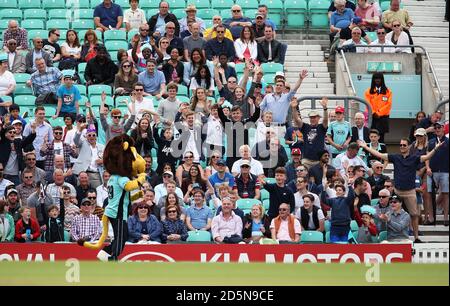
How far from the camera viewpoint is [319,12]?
24.4 metres

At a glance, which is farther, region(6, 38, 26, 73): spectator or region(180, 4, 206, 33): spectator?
region(180, 4, 206, 33): spectator

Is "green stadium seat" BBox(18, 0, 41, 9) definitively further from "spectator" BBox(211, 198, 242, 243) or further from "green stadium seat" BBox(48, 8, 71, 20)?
"spectator" BBox(211, 198, 242, 243)

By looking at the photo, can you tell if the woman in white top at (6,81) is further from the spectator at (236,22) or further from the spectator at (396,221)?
the spectator at (396,221)

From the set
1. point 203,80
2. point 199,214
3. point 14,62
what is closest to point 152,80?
point 203,80

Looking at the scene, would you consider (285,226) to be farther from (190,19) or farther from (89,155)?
(190,19)

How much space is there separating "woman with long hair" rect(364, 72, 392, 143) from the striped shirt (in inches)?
220

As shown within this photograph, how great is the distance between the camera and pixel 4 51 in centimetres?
2234

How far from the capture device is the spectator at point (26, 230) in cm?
1797

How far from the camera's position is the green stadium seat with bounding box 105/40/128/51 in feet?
74.9

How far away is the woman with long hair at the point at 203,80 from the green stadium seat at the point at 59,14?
12.9ft

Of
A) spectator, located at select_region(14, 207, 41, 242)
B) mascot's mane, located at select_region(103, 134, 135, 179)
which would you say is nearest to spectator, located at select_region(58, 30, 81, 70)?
spectator, located at select_region(14, 207, 41, 242)

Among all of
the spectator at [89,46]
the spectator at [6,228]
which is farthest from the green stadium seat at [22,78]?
the spectator at [6,228]

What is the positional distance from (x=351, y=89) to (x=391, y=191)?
3356mm

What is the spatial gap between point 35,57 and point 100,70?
123cm
